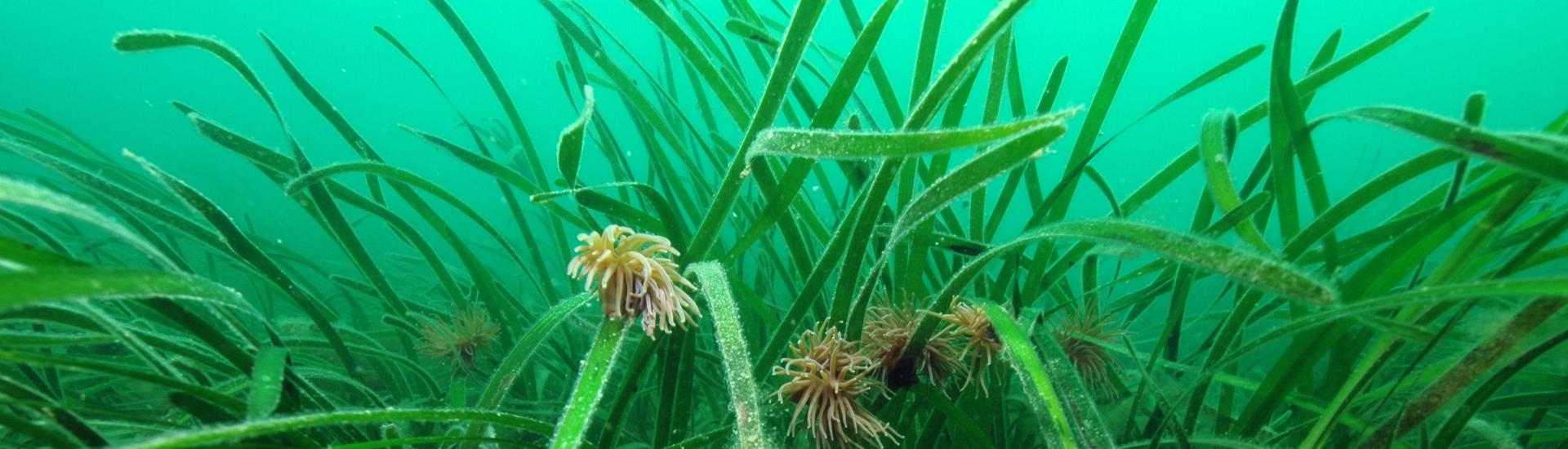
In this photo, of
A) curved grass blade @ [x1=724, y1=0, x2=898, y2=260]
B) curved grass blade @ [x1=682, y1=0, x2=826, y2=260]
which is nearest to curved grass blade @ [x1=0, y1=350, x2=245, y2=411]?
curved grass blade @ [x1=682, y1=0, x2=826, y2=260]

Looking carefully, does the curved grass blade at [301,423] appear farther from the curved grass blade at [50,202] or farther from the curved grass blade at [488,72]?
the curved grass blade at [488,72]

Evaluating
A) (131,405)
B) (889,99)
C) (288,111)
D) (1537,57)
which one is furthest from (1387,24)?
(288,111)

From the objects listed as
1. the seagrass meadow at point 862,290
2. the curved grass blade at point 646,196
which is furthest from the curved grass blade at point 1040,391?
the curved grass blade at point 646,196

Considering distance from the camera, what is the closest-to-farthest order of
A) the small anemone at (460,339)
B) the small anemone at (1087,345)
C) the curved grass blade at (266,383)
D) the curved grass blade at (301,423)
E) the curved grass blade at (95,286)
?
the curved grass blade at (95,286) < the curved grass blade at (301,423) < the curved grass blade at (266,383) < the small anemone at (1087,345) < the small anemone at (460,339)

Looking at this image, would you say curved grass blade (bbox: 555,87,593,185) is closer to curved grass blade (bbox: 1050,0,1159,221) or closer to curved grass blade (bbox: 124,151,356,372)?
curved grass blade (bbox: 124,151,356,372)

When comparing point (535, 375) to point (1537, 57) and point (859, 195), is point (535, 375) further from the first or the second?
point (1537, 57)

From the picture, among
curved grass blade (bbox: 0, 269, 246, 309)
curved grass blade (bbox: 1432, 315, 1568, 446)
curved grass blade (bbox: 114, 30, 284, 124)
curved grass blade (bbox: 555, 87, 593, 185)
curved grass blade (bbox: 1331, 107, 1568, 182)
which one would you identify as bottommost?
curved grass blade (bbox: 1432, 315, 1568, 446)

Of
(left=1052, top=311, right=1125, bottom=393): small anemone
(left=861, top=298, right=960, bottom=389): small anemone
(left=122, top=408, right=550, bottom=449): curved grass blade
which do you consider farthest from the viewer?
(left=1052, top=311, right=1125, bottom=393): small anemone

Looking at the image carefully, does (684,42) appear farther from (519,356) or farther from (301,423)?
(301,423)
